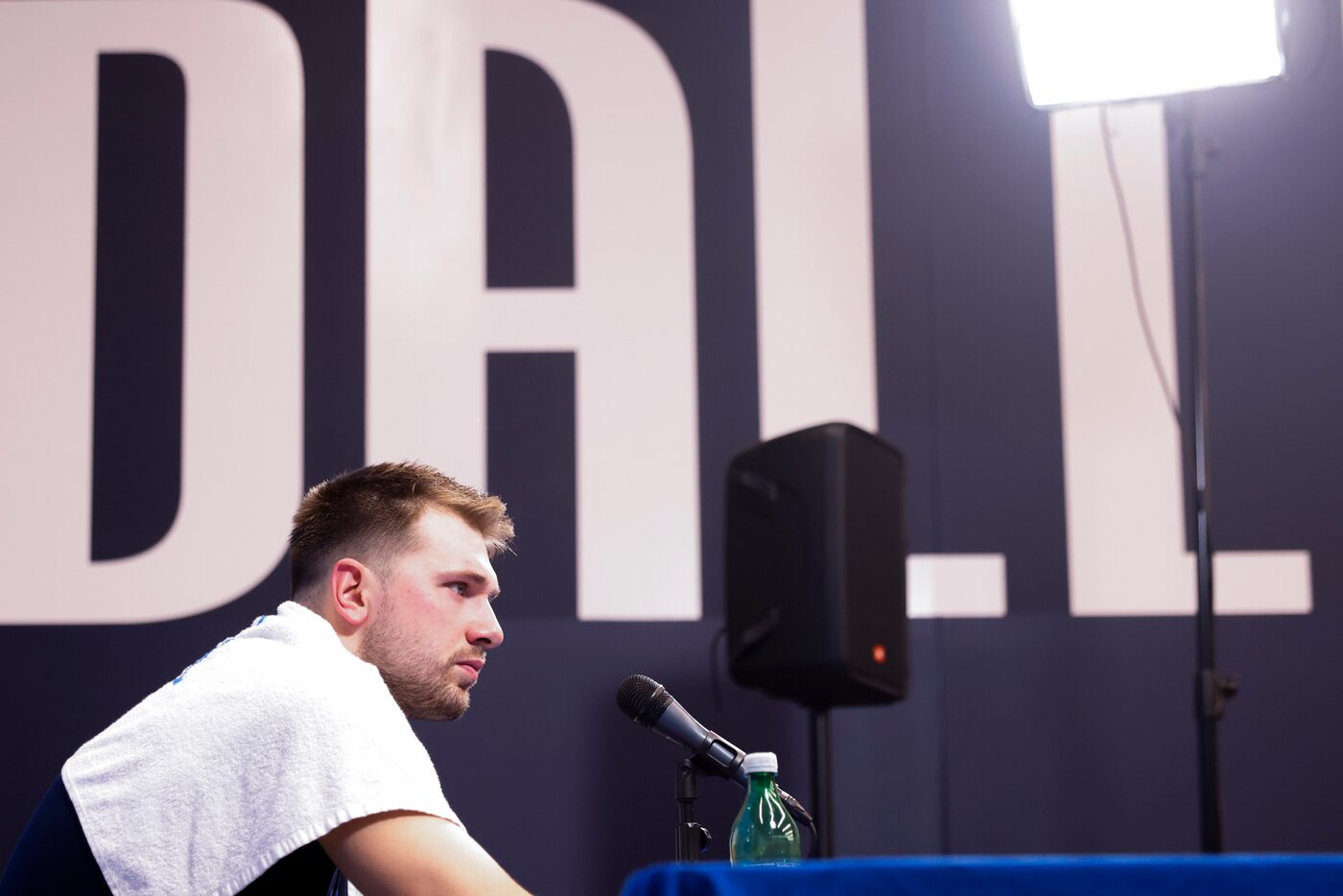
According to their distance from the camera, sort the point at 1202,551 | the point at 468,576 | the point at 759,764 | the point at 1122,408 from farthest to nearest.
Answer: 1. the point at 1122,408
2. the point at 1202,551
3. the point at 468,576
4. the point at 759,764

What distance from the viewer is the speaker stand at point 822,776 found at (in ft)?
8.06

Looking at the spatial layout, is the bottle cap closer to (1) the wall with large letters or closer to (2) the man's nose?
(2) the man's nose

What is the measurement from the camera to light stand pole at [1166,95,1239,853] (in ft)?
8.86

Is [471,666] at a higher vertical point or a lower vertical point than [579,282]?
lower

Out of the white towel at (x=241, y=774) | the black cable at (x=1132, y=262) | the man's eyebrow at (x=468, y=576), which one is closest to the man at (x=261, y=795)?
the white towel at (x=241, y=774)

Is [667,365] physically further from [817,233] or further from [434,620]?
[434,620]

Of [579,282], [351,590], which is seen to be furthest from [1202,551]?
[351,590]

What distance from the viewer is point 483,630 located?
6.44ft

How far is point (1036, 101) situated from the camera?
9.64ft

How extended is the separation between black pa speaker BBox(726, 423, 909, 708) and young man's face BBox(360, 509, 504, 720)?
0.65 metres

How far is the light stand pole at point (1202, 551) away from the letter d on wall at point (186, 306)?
195 cm

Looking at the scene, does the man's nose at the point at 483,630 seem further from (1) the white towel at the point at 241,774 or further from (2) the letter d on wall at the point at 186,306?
(2) the letter d on wall at the point at 186,306

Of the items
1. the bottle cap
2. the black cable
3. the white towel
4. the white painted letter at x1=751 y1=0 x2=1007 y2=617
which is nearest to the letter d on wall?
the white painted letter at x1=751 y1=0 x2=1007 y2=617

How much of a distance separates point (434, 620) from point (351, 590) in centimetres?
12
